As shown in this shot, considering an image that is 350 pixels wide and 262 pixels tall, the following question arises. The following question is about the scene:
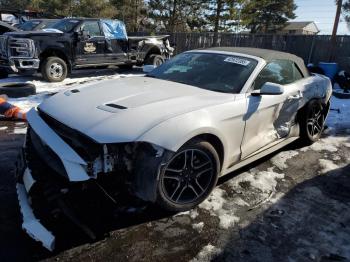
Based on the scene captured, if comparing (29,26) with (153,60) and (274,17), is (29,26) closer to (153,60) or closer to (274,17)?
(153,60)

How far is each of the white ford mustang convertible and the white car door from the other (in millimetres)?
13

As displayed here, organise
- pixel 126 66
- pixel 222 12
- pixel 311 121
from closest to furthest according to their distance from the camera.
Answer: pixel 311 121 < pixel 126 66 < pixel 222 12

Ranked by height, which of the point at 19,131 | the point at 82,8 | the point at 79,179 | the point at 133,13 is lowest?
the point at 19,131

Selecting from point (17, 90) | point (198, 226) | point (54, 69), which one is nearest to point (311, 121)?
point (198, 226)

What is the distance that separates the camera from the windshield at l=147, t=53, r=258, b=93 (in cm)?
399

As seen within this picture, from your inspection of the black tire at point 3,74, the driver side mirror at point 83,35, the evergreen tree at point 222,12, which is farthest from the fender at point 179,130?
the evergreen tree at point 222,12

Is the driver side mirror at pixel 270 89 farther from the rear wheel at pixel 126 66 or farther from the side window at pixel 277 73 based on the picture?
the rear wheel at pixel 126 66

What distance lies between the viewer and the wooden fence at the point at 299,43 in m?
13.2

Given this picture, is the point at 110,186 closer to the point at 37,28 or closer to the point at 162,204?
the point at 162,204

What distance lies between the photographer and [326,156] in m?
5.10

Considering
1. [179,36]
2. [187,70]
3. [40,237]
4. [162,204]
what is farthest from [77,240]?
[179,36]

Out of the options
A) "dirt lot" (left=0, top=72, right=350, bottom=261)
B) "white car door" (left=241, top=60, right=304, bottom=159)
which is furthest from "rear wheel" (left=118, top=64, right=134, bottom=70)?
"dirt lot" (left=0, top=72, right=350, bottom=261)

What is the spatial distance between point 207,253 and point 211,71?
2.23 metres

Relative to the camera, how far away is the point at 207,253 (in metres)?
2.85
